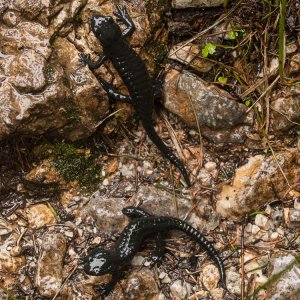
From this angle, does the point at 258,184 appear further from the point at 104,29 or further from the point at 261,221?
the point at 104,29

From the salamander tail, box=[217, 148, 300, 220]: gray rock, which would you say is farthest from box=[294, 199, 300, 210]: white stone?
the salamander tail

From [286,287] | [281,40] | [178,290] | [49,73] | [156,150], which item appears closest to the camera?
[281,40]

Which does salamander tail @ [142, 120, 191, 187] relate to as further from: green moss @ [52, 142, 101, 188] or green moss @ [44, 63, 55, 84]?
green moss @ [44, 63, 55, 84]

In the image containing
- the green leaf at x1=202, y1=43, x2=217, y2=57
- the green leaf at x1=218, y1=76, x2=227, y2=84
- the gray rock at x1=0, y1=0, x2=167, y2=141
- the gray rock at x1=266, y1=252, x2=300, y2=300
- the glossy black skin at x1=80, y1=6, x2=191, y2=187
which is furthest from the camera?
the green leaf at x1=218, y1=76, x2=227, y2=84

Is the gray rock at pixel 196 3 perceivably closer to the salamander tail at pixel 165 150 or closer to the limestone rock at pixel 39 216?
the salamander tail at pixel 165 150

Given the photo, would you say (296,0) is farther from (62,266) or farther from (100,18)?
(62,266)

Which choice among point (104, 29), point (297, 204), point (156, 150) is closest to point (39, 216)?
point (156, 150)
